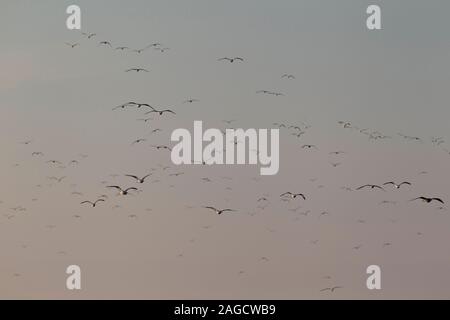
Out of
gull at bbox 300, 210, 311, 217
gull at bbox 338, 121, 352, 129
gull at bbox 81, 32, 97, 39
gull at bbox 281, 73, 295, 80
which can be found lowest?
gull at bbox 300, 210, 311, 217

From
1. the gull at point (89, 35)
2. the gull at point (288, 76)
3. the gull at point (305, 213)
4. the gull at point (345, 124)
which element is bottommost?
the gull at point (305, 213)

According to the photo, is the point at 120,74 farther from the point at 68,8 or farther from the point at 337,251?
the point at 337,251

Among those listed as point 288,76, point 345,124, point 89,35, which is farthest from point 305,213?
point 89,35

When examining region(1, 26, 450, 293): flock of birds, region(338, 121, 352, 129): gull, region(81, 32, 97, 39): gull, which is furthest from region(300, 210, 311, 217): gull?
region(81, 32, 97, 39): gull

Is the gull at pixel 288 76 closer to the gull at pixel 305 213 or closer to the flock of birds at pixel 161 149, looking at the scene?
the flock of birds at pixel 161 149

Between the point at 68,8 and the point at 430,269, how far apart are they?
2361mm

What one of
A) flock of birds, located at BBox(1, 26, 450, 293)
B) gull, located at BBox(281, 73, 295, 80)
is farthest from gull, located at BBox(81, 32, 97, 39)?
gull, located at BBox(281, 73, 295, 80)

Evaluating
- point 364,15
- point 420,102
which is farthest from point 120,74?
point 420,102

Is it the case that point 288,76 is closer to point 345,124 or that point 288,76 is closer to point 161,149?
point 345,124

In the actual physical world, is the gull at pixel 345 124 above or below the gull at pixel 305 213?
above

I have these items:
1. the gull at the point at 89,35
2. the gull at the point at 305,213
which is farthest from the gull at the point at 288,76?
the gull at the point at 89,35

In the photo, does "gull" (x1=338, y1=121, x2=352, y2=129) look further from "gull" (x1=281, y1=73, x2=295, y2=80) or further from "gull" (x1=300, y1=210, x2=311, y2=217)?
"gull" (x1=300, y1=210, x2=311, y2=217)

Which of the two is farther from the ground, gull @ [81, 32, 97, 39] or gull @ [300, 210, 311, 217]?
gull @ [81, 32, 97, 39]
